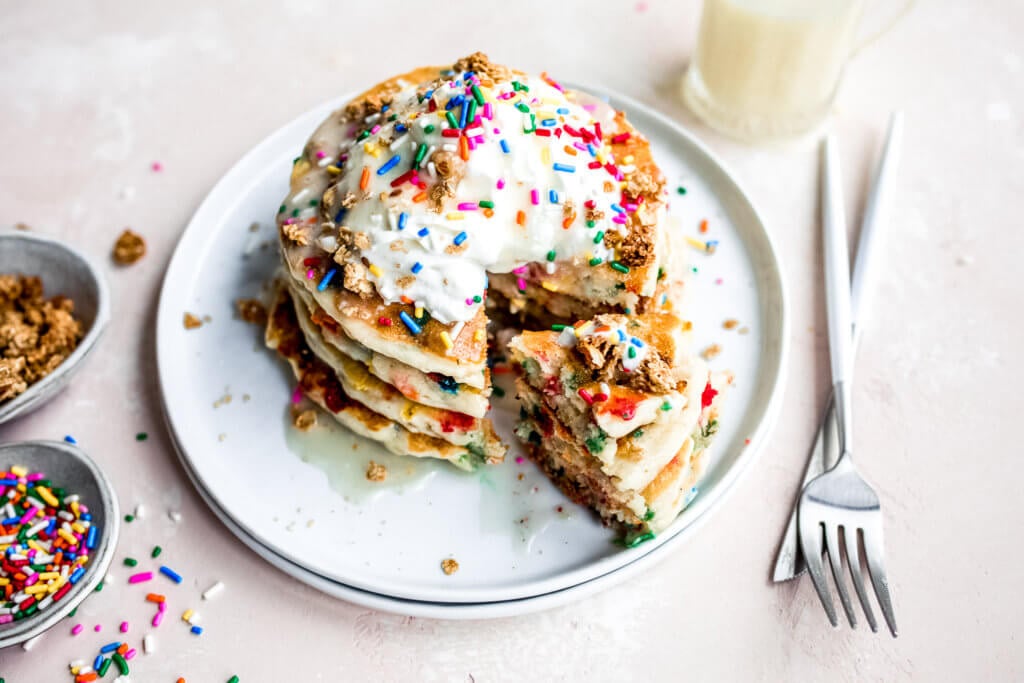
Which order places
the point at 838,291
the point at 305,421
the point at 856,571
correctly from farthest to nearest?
the point at 838,291, the point at 305,421, the point at 856,571

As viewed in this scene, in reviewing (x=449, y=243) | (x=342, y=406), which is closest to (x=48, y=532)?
(x=342, y=406)

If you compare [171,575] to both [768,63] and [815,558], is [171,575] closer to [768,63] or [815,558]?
[815,558]

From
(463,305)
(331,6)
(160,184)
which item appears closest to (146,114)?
(160,184)

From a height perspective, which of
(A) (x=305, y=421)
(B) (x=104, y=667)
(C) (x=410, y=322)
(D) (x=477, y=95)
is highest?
(D) (x=477, y=95)

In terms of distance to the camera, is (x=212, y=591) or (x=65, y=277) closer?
(x=212, y=591)

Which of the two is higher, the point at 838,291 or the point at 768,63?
the point at 768,63

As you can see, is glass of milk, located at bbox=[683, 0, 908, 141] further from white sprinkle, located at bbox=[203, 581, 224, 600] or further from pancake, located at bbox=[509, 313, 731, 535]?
white sprinkle, located at bbox=[203, 581, 224, 600]

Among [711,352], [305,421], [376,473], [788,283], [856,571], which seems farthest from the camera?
[788,283]
